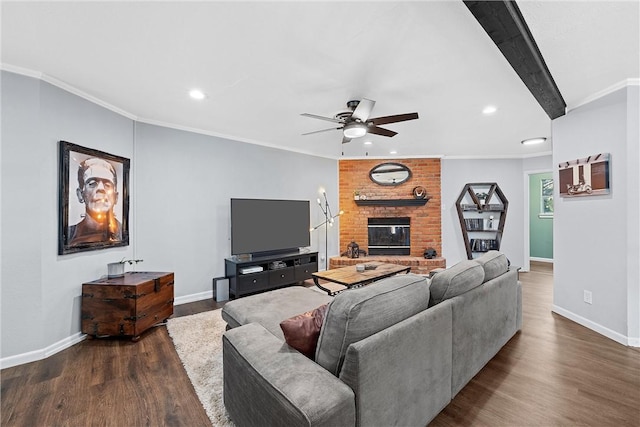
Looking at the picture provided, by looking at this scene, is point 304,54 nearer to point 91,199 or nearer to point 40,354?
point 91,199

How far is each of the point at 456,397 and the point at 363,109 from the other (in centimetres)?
230

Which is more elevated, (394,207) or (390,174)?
(390,174)

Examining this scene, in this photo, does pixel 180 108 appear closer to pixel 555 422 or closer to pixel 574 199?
pixel 555 422

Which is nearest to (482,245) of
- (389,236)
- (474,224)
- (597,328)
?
(474,224)

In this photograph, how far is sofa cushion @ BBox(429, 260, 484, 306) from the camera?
1782 millimetres

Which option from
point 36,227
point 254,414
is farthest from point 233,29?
point 36,227

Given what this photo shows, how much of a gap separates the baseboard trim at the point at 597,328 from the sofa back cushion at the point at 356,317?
2590 millimetres

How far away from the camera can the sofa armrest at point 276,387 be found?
40.3 inches

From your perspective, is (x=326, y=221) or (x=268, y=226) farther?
(x=326, y=221)

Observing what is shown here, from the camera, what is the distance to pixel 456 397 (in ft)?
5.98

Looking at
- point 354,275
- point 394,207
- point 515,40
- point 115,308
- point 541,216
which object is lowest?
point 115,308

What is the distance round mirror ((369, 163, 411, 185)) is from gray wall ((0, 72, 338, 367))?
1704 millimetres

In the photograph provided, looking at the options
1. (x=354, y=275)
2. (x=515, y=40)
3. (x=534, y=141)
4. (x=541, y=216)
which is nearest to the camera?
(x=515, y=40)

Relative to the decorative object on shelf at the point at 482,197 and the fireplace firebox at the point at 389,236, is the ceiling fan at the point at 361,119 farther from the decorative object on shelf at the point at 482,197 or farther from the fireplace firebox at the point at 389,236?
the decorative object on shelf at the point at 482,197
